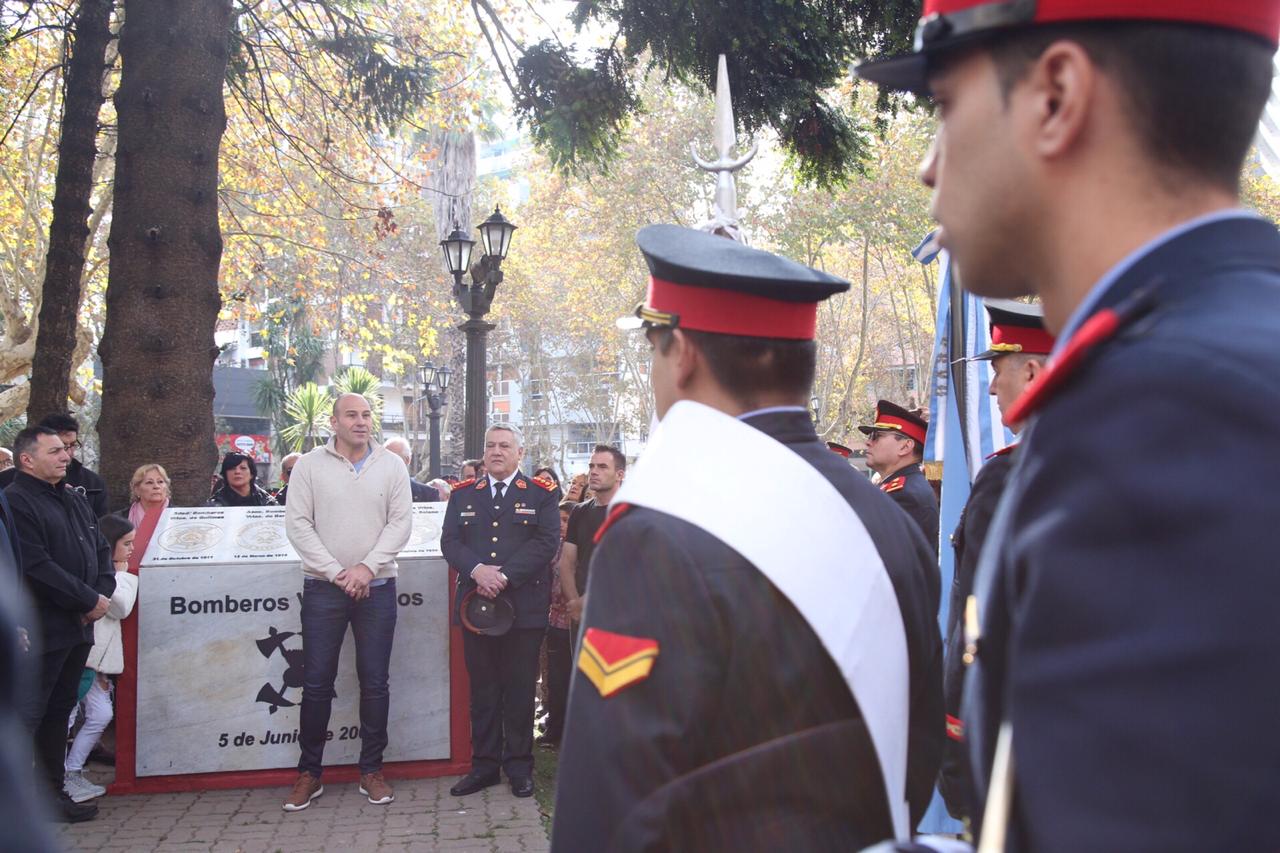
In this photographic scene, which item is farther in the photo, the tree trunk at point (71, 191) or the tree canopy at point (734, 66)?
Answer: the tree trunk at point (71, 191)

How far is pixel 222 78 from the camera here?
8195 millimetres

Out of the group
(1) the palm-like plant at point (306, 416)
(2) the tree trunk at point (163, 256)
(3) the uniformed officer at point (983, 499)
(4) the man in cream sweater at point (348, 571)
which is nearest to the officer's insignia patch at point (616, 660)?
(3) the uniformed officer at point (983, 499)

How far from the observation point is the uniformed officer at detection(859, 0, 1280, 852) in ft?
2.34

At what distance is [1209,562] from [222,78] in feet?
28.5

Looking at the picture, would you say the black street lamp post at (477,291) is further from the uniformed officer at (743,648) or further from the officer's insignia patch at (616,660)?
the officer's insignia patch at (616,660)

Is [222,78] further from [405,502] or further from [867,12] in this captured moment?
[867,12]

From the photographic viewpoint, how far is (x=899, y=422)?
22.8 ft

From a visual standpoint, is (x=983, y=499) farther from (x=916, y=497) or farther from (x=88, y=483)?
(x=88, y=483)

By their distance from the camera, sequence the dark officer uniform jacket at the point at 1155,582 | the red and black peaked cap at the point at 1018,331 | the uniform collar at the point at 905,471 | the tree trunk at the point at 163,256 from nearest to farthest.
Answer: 1. the dark officer uniform jacket at the point at 1155,582
2. the red and black peaked cap at the point at 1018,331
3. the uniform collar at the point at 905,471
4. the tree trunk at the point at 163,256

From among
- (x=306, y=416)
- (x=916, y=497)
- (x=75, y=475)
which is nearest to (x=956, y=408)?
(x=916, y=497)

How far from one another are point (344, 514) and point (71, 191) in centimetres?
480

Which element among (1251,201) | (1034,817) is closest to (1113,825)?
(1034,817)

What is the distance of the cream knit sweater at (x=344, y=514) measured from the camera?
6551 mm

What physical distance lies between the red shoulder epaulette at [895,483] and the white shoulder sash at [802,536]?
4535mm
